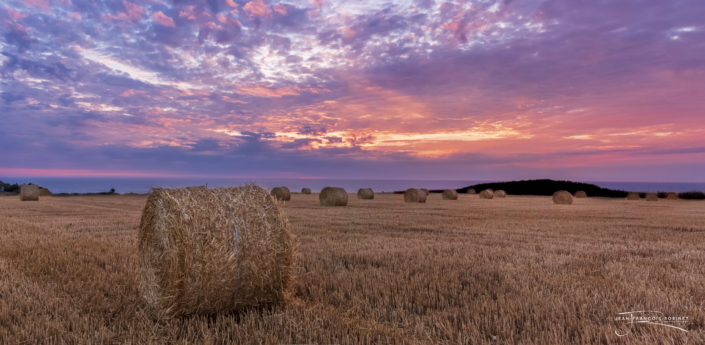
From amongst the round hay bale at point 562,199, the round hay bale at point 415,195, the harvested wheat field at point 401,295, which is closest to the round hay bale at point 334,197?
the round hay bale at point 415,195

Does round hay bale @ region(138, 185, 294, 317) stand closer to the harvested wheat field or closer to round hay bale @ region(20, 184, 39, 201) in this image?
the harvested wheat field

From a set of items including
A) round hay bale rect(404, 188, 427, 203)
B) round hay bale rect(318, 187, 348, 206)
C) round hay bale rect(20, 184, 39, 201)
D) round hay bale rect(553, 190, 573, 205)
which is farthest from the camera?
round hay bale rect(553, 190, 573, 205)

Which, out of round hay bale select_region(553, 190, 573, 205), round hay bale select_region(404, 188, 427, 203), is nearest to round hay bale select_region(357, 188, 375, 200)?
round hay bale select_region(404, 188, 427, 203)

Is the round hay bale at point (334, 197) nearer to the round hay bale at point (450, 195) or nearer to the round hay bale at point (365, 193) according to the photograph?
the round hay bale at point (365, 193)

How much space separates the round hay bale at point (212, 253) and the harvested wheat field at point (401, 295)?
0.65 ft

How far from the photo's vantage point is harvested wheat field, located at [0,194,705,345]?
13.7 ft

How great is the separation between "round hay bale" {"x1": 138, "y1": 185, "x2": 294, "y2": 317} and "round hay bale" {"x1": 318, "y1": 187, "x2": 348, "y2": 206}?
19103mm

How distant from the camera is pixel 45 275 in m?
6.57

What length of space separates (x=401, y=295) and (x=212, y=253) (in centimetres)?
223

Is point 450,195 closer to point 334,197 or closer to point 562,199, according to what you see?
point 562,199

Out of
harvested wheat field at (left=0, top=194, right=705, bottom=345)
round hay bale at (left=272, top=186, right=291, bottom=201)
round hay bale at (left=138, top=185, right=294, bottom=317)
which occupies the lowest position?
harvested wheat field at (left=0, top=194, right=705, bottom=345)

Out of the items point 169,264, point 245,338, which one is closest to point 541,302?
point 245,338

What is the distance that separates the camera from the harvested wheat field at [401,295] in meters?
4.18

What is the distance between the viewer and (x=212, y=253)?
499 cm
